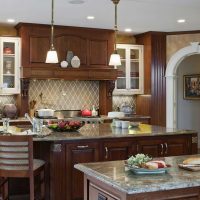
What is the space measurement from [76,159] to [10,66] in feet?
11.1

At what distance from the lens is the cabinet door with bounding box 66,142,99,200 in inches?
181

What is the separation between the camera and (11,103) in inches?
307

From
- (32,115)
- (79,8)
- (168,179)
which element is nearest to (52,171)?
(168,179)

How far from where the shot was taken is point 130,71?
8539 millimetres

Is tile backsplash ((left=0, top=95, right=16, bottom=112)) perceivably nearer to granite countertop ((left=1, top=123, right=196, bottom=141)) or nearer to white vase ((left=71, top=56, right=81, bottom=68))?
white vase ((left=71, top=56, right=81, bottom=68))

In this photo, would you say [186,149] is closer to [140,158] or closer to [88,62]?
[140,158]

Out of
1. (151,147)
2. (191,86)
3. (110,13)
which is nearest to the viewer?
(151,147)

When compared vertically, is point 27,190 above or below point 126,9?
below

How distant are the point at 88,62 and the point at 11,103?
1.68m

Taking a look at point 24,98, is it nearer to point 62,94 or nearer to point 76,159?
point 62,94

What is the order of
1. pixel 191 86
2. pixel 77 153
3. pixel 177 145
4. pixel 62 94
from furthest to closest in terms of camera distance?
pixel 191 86, pixel 62 94, pixel 177 145, pixel 77 153

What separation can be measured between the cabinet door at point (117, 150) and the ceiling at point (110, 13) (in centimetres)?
206

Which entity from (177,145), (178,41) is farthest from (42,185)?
(178,41)

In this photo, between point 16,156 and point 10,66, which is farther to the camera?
point 10,66
